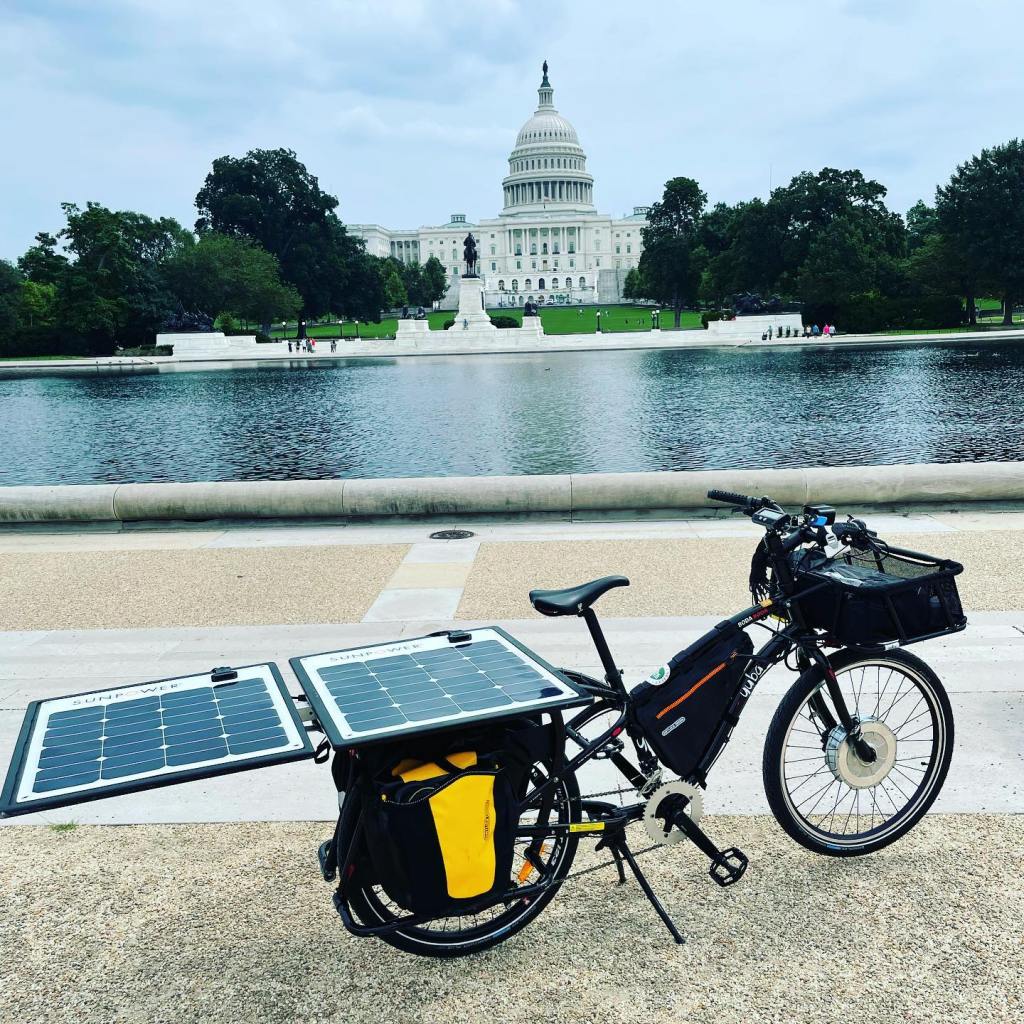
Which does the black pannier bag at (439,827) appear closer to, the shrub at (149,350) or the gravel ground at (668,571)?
the gravel ground at (668,571)

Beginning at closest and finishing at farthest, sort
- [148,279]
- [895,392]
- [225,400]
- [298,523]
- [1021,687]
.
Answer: [1021,687]
[298,523]
[895,392]
[225,400]
[148,279]

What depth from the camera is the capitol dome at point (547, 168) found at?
166 metres

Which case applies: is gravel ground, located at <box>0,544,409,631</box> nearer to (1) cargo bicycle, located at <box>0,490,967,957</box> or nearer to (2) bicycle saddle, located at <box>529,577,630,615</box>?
(1) cargo bicycle, located at <box>0,490,967,957</box>

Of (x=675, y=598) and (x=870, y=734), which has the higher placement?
(x=870, y=734)

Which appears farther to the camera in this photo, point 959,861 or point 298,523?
point 298,523

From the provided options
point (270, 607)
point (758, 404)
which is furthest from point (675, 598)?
point (758, 404)

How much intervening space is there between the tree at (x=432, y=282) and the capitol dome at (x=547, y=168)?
24342 millimetres

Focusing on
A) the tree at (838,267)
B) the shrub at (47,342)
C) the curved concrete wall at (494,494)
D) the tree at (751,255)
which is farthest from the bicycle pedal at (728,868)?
the shrub at (47,342)

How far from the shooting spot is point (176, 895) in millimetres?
3861

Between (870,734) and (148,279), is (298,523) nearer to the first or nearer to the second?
(870,734)

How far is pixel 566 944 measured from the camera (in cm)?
348

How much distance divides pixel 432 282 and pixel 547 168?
32863mm

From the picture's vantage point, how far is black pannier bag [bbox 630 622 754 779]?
138 inches

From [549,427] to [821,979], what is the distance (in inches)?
808
